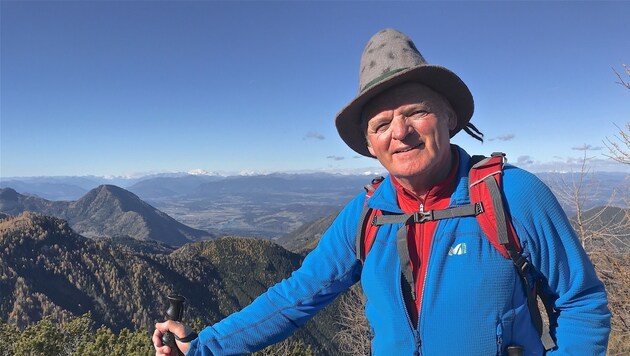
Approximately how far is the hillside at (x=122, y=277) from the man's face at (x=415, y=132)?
112 meters

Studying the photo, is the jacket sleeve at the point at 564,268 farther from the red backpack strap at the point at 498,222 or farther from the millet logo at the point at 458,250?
the millet logo at the point at 458,250

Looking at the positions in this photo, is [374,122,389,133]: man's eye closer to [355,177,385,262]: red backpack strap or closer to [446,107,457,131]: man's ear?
[446,107,457,131]: man's ear

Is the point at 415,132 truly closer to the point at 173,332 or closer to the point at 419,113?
the point at 419,113

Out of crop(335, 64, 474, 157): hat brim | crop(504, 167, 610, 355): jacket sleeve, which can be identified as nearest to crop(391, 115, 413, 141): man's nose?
crop(335, 64, 474, 157): hat brim

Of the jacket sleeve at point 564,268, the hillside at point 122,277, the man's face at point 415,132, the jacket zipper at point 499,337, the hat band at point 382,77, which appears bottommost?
the hillside at point 122,277

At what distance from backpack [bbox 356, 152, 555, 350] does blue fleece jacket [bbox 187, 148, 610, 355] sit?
36mm

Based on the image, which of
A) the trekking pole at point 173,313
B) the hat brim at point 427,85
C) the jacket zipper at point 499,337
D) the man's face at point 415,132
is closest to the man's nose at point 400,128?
the man's face at point 415,132

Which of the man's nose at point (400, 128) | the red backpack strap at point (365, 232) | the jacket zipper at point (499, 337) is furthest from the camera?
the red backpack strap at point (365, 232)

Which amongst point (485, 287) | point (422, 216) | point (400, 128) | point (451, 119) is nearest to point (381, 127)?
point (400, 128)

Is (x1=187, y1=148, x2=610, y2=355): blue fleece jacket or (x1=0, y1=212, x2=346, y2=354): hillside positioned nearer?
(x1=187, y1=148, x2=610, y2=355): blue fleece jacket

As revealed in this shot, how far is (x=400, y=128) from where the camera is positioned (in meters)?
2.27

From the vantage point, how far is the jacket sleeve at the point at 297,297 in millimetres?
2734

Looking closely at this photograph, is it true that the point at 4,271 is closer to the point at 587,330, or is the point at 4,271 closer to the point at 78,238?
the point at 78,238

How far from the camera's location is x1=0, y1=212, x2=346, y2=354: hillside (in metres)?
116
